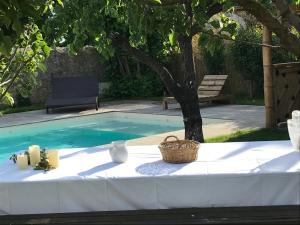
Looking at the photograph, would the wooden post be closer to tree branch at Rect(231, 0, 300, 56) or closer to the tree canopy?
the tree canopy

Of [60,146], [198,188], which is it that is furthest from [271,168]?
[60,146]

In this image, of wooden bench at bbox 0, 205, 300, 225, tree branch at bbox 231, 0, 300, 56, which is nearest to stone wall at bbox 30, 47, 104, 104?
wooden bench at bbox 0, 205, 300, 225

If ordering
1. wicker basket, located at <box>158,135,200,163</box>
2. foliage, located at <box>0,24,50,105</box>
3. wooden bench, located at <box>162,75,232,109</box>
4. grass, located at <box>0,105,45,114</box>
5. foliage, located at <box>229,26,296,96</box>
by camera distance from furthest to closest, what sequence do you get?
grass, located at <box>0,105,45,114</box> → foliage, located at <box>229,26,296,96</box> → wooden bench, located at <box>162,75,232,109</box> → foliage, located at <box>0,24,50,105</box> → wicker basket, located at <box>158,135,200,163</box>

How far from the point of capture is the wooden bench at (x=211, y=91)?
49.1ft

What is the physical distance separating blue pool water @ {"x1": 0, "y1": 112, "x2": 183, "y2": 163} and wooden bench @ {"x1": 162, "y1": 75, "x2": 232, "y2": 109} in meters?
1.32

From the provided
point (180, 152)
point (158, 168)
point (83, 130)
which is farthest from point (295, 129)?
point (83, 130)

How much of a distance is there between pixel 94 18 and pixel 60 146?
8095 millimetres

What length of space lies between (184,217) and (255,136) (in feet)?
18.4

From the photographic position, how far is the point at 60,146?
492 inches

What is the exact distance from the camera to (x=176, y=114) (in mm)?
13562

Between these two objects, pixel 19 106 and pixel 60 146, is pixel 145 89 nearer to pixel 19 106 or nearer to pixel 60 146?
pixel 19 106

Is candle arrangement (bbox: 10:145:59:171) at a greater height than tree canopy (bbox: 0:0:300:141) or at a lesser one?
lesser

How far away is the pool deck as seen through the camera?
32.8 feet

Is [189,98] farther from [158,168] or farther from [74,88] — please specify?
[74,88]
